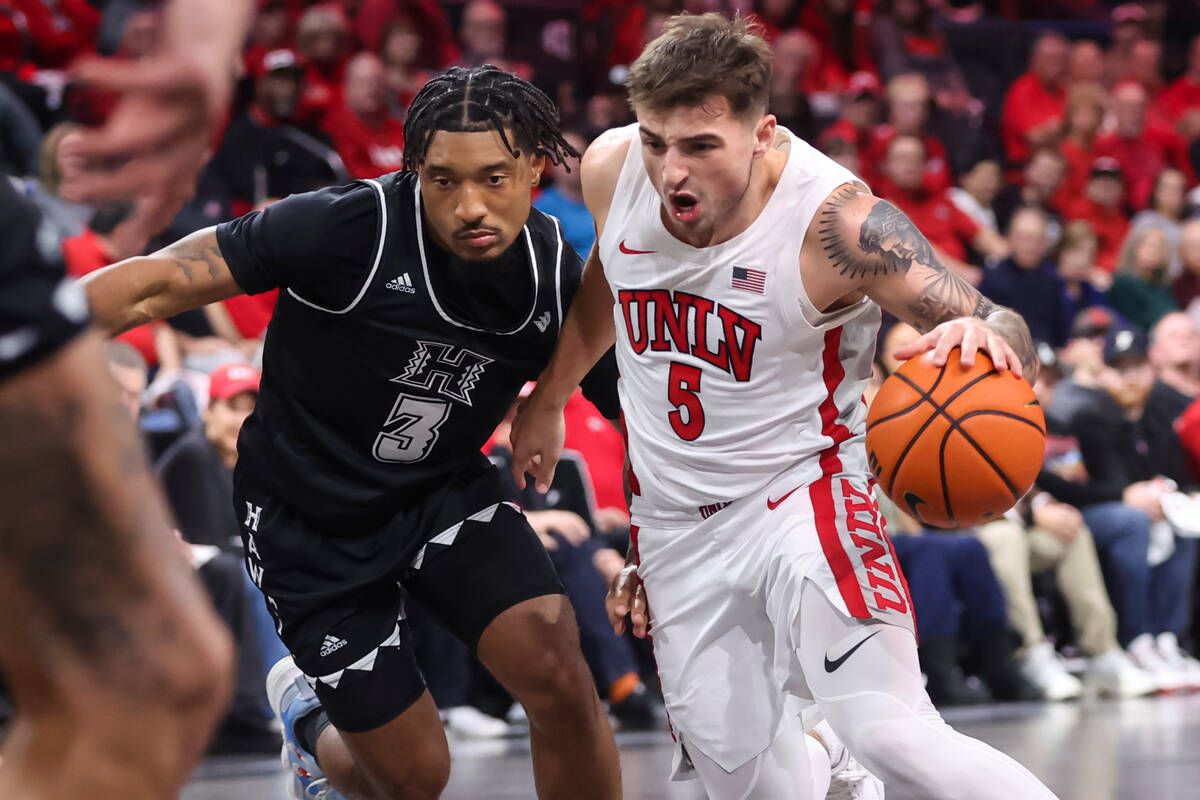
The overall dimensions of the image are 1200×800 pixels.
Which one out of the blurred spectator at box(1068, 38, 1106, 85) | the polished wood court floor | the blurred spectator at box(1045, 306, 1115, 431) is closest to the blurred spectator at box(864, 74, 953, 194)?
the blurred spectator at box(1045, 306, 1115, 431)

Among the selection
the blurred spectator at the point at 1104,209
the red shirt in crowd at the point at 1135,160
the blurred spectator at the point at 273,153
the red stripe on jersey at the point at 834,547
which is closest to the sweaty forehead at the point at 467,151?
the red stripe on jersey at the point at 834,547

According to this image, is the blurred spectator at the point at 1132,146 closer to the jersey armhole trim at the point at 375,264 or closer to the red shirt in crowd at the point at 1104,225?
the red shirt in crowd at the point at 1104,225

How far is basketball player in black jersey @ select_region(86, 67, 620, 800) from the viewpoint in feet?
11.2

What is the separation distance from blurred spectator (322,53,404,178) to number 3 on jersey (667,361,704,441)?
19.4 ft

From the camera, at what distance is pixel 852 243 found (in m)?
3.12

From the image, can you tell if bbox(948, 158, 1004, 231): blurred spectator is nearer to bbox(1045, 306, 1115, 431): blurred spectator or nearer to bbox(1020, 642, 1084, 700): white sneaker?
bbox(1045, 306, 1115, 431): blurred spectator

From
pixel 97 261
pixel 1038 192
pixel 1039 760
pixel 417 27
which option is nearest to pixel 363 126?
pixel 417 27

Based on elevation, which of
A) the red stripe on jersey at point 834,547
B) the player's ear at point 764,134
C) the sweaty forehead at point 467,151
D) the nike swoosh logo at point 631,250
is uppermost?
the player's ear at point 764,134

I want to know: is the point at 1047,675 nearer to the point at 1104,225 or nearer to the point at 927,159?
the point at 927,159

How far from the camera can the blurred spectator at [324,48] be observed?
931 cm

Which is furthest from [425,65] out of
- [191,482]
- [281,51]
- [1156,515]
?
[1156,515]

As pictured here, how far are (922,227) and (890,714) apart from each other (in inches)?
290

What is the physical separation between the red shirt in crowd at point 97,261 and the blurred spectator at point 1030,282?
5348 millimetres

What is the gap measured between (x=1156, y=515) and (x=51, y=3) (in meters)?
7.03
